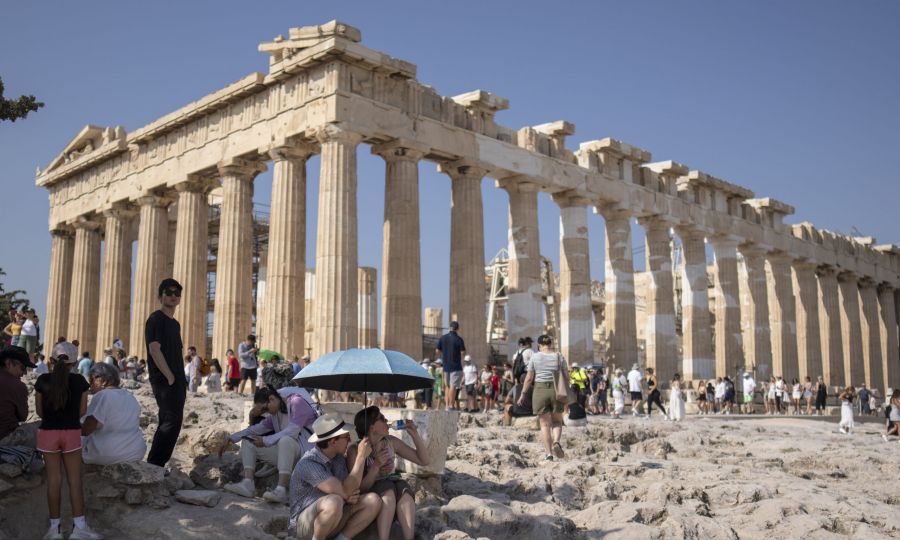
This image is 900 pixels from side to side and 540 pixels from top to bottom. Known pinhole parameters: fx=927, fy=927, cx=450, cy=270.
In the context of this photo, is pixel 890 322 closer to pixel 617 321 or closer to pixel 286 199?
pixel 617 321

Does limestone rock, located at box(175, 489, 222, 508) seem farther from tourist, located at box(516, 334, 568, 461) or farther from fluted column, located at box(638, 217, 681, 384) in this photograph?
fluted column, located at box(638, 217, 681, 384)

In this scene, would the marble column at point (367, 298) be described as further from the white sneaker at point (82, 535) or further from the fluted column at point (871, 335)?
the fluted column at point (871, 335)

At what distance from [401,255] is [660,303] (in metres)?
14.1

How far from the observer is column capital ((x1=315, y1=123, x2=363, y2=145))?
25266 millimetres

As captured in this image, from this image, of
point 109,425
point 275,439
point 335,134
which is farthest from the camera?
point 335,134

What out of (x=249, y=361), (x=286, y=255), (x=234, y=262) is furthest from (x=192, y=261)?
(x=249, y=361)

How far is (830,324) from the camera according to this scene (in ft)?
160

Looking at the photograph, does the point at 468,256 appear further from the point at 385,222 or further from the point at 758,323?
the point at 758,323

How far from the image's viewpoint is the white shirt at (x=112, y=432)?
9.20 metres

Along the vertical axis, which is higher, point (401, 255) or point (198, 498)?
point (401, 255)

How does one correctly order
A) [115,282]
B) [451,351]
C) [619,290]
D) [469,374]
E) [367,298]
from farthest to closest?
1. [367,298]
2. [619,290]
3. [115,282]
4. [469,374]
5. [451,351]

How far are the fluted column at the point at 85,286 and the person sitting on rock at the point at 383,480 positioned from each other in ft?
99.1

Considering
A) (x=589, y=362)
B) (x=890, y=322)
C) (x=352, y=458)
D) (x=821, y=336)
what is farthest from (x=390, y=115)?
(x=890, y=322)

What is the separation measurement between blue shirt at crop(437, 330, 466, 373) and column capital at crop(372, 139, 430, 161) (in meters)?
8.87
